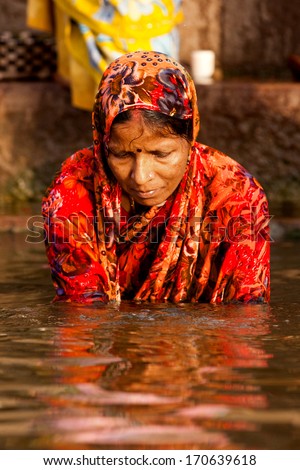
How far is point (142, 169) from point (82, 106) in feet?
15.8

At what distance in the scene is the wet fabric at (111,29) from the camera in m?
9.30

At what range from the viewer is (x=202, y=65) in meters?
10.7

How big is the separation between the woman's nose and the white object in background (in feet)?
18.2

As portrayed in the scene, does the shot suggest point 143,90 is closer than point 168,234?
Yes

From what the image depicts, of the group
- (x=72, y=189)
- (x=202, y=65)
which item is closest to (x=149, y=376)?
(x=72, y=189)

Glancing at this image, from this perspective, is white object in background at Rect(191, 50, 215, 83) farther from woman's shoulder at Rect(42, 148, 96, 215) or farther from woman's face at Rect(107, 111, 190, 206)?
woman's face at Rect(107, 111, 190, 206)

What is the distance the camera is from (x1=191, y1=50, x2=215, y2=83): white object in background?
1070cm

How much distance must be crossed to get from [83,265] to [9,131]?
5036 mm

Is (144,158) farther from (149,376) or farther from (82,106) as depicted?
(82,106)

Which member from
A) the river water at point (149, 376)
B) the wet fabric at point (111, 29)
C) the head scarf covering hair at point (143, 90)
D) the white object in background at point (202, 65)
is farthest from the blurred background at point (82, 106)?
the river water at point (149, 376)

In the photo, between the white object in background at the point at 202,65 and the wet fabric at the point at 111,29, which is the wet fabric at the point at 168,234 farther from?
the white object in background at the point at 202,65

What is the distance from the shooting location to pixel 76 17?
9477 millimetres

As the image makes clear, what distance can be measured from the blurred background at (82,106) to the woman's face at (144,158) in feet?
14.1

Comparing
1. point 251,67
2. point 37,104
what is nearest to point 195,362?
point 37,104
